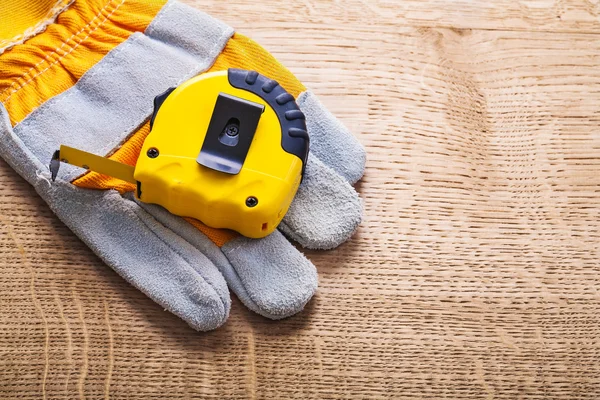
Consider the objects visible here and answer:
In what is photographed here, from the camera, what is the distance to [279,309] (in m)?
0.72

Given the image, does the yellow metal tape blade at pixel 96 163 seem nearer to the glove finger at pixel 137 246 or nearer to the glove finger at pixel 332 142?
the glove finger at pixel 137 246

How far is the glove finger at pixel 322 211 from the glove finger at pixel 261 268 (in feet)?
0.08

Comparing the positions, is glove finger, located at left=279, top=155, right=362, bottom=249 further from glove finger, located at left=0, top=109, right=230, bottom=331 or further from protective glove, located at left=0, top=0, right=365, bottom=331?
glove finger, located at left=0, top=109, right=230, bottom=331

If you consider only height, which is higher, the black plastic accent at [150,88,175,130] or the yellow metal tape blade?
the black plastic accent at [150,88,175,130]

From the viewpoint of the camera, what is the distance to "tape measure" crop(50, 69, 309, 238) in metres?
0.70

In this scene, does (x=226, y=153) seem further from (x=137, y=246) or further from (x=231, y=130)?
(x=137, y=246)

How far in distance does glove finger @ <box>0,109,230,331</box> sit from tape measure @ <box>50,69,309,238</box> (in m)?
0.03

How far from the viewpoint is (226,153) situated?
0.71 metres

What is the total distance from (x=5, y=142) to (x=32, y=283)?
0.57ft

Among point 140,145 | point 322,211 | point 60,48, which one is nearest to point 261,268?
point 322,211

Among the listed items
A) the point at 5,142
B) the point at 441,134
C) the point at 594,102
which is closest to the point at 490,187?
the point at 441,134

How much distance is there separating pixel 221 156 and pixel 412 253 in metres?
0.27

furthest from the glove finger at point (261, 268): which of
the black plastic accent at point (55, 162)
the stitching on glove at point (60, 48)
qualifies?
the stitching on glove at point (60, 48)

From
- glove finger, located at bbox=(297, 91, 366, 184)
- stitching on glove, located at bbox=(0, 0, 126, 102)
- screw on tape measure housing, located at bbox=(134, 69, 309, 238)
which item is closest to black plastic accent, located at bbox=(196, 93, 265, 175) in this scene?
screw on tape measure housing, located at bbox=(134, 69, 309, 238)
